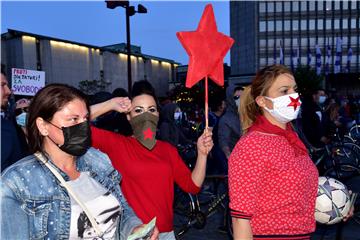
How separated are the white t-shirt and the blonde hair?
40.3 inches

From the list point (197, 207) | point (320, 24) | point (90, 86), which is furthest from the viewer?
point (320, 24)

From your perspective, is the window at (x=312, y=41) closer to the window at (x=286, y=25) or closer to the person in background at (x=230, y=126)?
the window at (x=286, y=25)

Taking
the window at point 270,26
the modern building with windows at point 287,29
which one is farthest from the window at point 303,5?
the window at point 270,26

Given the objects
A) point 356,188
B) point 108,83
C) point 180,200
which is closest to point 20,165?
point 180,200

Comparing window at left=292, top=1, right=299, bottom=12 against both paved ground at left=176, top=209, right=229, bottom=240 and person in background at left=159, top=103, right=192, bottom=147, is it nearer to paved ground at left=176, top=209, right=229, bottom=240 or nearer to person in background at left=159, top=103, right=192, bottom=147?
person in background at left=159, top=103, right=192, bottom=147

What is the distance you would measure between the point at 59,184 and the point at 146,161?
857 millimetres

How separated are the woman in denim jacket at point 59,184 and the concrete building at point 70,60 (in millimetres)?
39593

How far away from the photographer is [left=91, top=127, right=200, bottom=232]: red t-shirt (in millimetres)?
2477

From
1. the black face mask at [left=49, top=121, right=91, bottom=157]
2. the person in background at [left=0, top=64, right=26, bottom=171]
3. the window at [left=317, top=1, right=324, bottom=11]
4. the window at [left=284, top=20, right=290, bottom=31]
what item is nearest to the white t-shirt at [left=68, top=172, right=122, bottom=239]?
the black face mask at [left=49, top=121, right=91, bottom=157]

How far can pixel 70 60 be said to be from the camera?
47031 millimetres

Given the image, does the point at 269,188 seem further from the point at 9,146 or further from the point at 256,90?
the point at 9,146

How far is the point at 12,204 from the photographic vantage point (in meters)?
1.56

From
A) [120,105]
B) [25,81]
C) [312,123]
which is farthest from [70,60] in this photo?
[120,105]

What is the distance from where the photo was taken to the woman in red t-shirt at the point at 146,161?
2.49 metres
